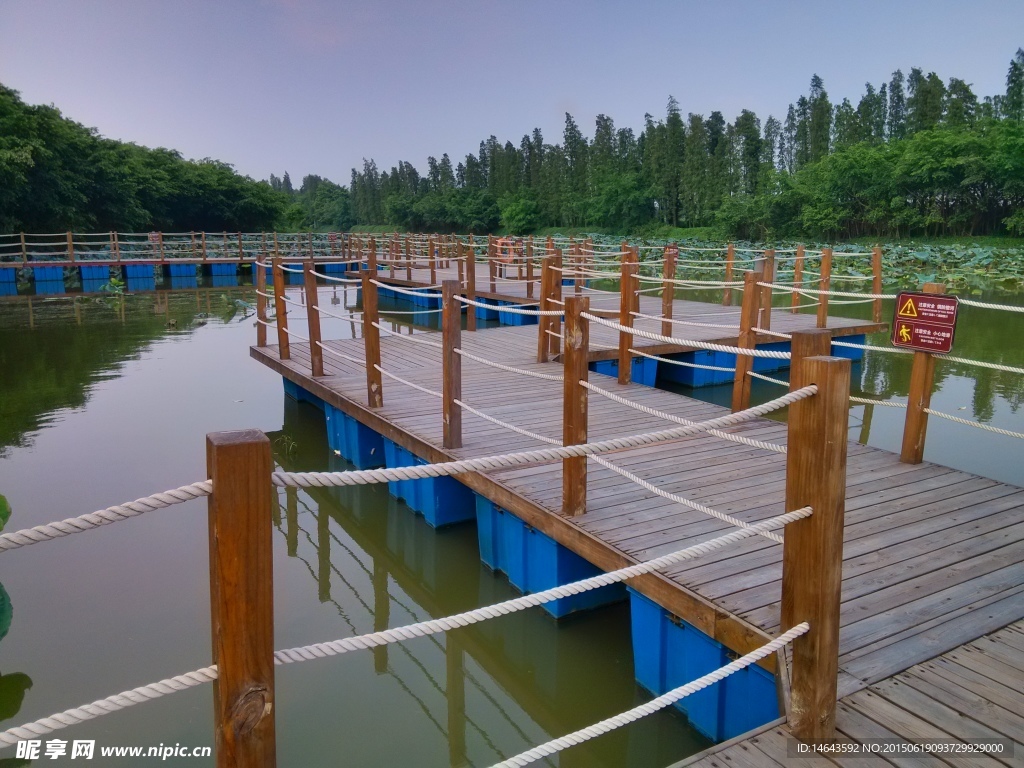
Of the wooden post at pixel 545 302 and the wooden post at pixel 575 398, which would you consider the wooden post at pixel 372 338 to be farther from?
the wooden post at pixel 575 398

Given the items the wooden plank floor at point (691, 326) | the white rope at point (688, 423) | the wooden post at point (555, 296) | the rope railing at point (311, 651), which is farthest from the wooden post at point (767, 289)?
the rope railing at point (311, 651)

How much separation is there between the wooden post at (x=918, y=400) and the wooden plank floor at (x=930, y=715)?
5.81 feet

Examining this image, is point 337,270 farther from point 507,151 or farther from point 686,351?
point 507,151

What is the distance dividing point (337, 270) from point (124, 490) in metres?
20.7

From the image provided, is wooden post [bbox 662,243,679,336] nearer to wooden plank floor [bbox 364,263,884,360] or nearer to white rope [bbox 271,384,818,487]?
wooden plank floor [bbox 364,263,884,360]

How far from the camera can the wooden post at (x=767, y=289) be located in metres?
6.26

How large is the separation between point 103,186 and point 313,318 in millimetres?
29345

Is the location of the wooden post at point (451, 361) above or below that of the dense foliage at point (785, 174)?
below

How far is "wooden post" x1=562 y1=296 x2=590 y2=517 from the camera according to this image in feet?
10.6

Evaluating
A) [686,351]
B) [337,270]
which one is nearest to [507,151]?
[337,270]

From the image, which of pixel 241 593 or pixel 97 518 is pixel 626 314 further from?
pixel 97 518

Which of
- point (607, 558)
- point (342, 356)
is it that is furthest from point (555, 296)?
point (607, 558)

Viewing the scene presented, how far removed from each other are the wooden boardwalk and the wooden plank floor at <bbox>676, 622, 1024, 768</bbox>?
37 mm

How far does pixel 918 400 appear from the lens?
3.90 metres
